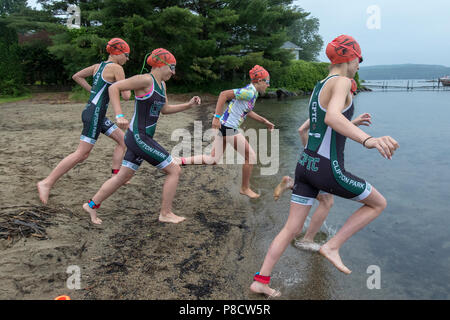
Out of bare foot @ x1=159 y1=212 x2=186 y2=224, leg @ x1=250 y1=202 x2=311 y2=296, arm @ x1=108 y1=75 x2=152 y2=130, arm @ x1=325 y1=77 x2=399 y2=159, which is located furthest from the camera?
bare foot @ x1=159 y1=212 x2=186 y2=224

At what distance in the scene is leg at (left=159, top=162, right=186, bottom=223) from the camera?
447 cm

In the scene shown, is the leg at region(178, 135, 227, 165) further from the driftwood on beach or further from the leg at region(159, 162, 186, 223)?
the driftwood on beach

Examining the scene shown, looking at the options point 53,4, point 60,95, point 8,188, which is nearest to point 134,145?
point 8,188

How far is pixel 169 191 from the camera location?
15.0ft

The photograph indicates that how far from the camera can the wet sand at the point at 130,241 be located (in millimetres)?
3236

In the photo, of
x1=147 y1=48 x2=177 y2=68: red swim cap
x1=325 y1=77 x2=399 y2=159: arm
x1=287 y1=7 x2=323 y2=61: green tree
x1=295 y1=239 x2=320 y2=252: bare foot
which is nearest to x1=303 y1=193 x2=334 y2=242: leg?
x1=295 y1=239 x2=320 y2=252: bare foot

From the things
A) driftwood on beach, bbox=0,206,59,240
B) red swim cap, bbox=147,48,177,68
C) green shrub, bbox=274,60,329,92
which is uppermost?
green shrub, bbox=274,60,329,92

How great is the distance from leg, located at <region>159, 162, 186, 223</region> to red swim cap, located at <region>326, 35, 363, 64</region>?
7.75 feet

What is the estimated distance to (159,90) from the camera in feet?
14.0

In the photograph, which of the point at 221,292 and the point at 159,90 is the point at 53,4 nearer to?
the point at 159,90

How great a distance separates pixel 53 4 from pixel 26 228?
106 ft

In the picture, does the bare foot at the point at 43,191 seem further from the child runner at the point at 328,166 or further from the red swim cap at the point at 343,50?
the red swim cap at the point at 343,50

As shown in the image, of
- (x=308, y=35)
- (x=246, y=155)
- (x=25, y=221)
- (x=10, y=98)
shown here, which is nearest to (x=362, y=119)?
(x=246, y=155)

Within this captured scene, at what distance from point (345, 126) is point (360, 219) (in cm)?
103
